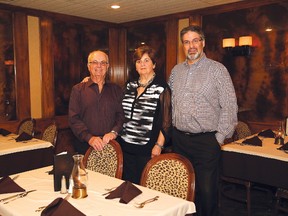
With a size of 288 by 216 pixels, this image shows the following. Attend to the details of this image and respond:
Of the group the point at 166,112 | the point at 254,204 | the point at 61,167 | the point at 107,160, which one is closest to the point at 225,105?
the point at 166,112

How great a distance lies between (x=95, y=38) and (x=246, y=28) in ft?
10.2

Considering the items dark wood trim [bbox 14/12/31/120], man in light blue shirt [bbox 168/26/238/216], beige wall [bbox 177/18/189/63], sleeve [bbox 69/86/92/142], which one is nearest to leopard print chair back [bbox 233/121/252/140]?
man in light blue shirt [bbox 168/26/238/216]

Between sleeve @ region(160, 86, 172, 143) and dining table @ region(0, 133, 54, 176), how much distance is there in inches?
64.3

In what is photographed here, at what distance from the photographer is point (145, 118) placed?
2627 mm

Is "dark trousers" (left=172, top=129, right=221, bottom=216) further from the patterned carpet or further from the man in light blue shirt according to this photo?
the patterned carpet

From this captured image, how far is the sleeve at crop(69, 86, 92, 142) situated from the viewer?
2.82 meters

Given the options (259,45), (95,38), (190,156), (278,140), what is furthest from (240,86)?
(95,38)

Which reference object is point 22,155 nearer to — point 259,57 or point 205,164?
point 205,164

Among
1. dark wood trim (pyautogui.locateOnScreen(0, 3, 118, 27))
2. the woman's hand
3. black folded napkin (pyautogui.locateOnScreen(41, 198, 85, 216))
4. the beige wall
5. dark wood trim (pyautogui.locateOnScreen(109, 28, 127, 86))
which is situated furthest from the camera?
dark wood trim (pyautogui.locateOnScreen(109, 28, 127, 86))

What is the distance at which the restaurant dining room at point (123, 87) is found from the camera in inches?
70.6

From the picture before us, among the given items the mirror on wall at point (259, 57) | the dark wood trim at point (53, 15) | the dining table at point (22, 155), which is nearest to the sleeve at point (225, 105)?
the dining table at point (22, 155)

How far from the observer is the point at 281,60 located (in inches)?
177

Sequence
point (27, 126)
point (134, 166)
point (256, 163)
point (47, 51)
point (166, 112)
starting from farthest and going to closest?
point (47, 51) → point (27, 126) → point (256, 163) → point (134, 166) → point (166, 112)

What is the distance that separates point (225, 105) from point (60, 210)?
5.04 ft
